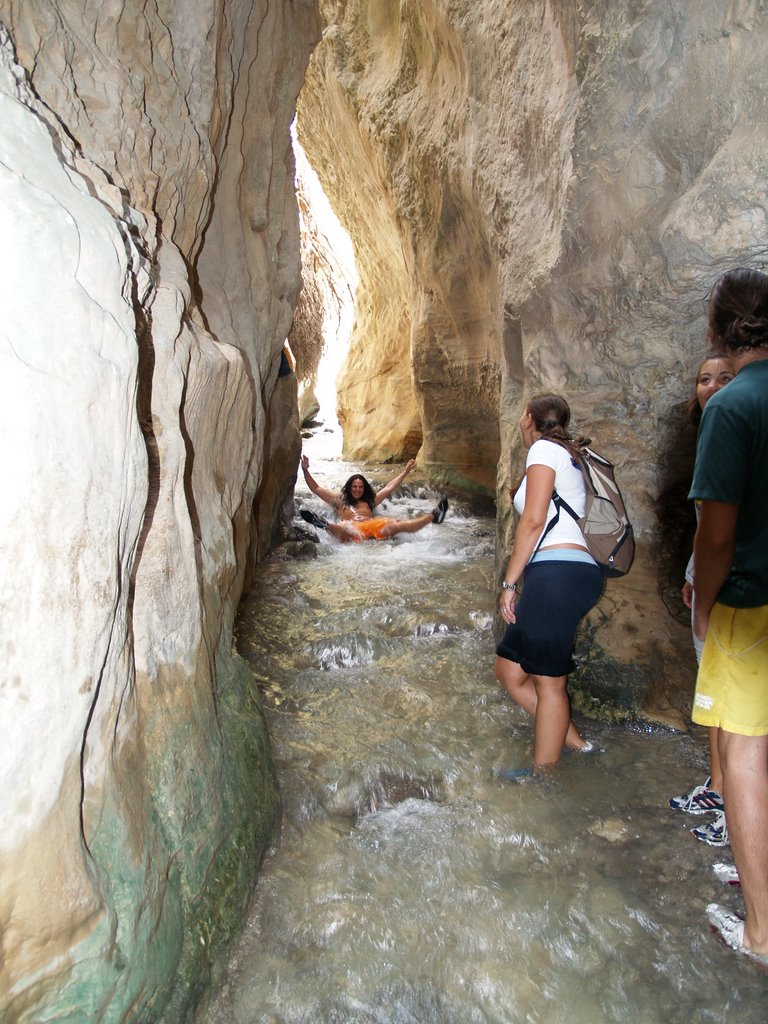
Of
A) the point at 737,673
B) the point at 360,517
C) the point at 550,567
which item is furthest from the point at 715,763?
the point at 360,517

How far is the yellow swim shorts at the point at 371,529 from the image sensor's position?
320 inches

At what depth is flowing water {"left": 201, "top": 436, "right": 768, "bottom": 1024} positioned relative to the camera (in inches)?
75.0

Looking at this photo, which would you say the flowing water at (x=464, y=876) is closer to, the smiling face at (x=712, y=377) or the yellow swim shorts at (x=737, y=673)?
the yellow swim shorts at (x=737, y=673)

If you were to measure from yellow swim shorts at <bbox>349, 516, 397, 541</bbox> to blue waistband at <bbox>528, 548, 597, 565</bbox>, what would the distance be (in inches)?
214

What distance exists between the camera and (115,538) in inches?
57.7

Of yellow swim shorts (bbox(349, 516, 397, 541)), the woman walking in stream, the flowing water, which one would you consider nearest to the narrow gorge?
the flowing water

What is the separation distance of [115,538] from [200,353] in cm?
124

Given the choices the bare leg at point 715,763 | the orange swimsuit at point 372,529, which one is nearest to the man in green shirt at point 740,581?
the bare leg at point 715,763

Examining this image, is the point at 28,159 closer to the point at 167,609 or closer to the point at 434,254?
the point at 167,609

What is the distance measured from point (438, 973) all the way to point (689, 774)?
150cm

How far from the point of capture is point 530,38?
13.9 ft

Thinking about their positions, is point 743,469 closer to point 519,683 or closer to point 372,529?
point 519,683

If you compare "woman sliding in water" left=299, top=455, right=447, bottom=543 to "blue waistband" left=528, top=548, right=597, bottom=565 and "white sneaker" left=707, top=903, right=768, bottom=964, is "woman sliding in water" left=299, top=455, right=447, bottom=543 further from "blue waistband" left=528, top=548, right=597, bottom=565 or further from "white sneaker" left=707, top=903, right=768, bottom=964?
"white sneaker" left=707, top=903, right=768, bottom=964

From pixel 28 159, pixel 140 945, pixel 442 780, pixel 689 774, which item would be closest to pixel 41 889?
pixel 140 945
